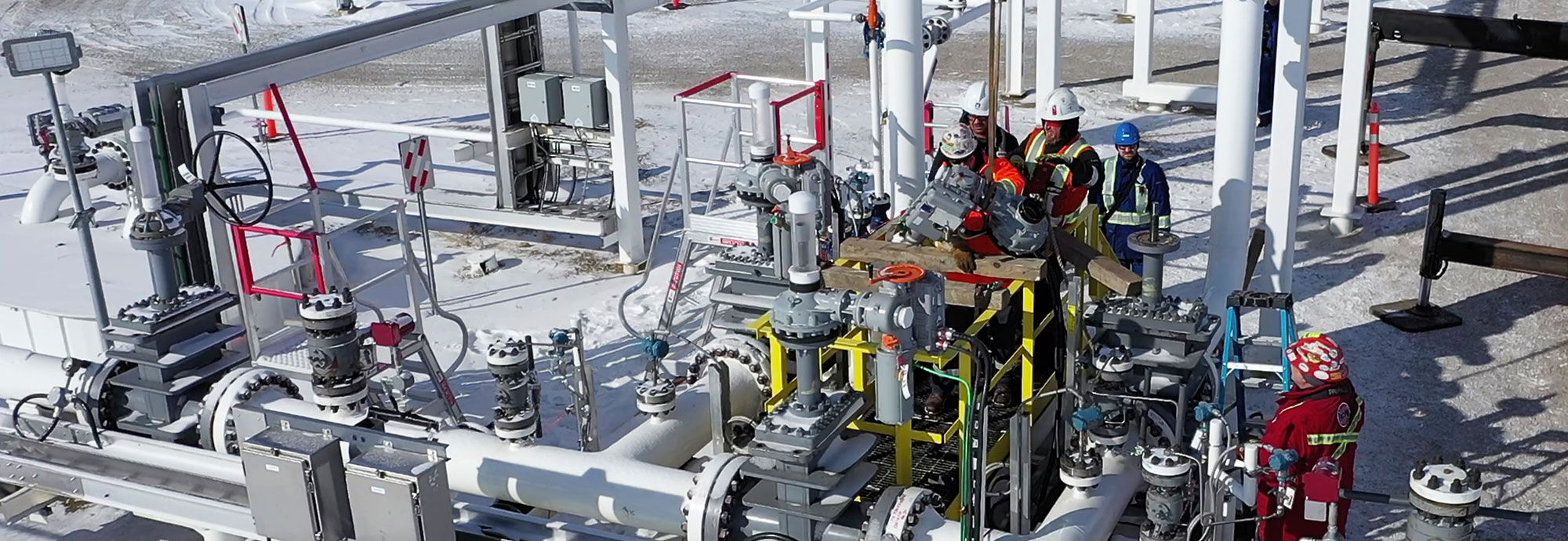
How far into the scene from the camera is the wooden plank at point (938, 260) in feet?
22.6

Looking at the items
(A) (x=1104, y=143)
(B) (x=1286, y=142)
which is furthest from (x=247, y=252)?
(A) (x=1104, y=143)

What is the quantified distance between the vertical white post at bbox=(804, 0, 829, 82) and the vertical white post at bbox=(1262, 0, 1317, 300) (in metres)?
3.74

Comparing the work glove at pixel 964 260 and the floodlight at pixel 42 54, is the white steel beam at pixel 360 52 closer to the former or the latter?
the floodlight at pixel 42 54

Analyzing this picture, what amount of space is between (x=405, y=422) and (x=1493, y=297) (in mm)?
7661

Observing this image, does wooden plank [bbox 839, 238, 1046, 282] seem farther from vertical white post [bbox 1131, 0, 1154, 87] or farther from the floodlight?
vertical white post [bbox 1131, 0, 1154, 87]

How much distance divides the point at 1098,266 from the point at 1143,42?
31.6 ft

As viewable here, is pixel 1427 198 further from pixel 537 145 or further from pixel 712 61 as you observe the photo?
pixel 712 61

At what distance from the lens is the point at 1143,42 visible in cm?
1647

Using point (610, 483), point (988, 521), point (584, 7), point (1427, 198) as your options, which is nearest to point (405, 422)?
point (610, 483)

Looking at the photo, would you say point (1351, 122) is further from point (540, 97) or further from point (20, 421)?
point (20, 421)

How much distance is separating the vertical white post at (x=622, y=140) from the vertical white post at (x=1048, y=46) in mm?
5405

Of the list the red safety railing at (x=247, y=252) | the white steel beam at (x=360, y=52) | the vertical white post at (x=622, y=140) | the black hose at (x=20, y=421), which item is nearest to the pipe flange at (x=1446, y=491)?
the red safety railing at (x=247, y=252)

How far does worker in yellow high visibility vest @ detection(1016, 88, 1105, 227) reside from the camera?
863cm

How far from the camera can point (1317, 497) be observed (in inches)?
235
